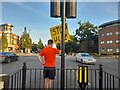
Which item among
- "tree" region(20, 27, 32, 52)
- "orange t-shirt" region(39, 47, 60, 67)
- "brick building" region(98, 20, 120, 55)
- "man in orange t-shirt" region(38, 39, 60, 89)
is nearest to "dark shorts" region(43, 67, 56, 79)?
"man in orange t-shirt" region(38, 39, 60, 89)

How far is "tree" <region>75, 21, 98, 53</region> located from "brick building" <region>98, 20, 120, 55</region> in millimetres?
2757

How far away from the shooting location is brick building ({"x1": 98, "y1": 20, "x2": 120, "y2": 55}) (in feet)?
234

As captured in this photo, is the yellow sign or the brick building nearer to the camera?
the yellow sign

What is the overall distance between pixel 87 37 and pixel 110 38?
9243 millimetres

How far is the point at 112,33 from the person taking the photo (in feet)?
241

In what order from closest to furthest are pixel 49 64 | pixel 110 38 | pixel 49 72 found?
1. pixel 49 72
2. pixel 49 64
3. pixel 110 38

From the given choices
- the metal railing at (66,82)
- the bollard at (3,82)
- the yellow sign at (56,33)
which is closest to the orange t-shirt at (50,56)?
the metal railing at (66,82)

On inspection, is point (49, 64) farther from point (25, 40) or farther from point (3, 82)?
point (25, 40)

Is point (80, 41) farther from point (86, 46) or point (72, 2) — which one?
point (72, 2)

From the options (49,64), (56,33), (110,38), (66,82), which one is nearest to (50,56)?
(49,64)

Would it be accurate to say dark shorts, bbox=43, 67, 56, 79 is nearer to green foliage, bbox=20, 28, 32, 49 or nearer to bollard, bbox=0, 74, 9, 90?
bollard, bbox=0, 74, 9, 90

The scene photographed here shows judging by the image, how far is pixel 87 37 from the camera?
80438 mm

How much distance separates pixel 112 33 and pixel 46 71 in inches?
2716

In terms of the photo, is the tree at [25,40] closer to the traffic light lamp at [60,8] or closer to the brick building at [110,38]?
the brick building at [110,38]
